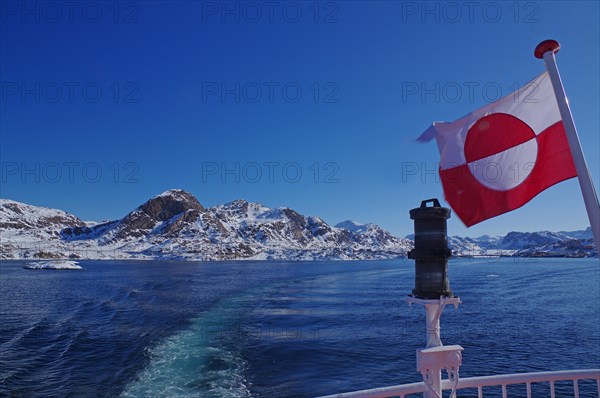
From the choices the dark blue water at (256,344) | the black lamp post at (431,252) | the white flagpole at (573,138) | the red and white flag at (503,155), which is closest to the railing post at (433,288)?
the black lamp post at (431,252)

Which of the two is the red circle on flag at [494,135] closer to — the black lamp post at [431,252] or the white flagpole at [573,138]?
the white flagpole at [573,138]

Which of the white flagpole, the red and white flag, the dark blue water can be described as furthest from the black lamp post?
the dark blue water

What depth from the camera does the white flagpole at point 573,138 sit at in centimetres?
406

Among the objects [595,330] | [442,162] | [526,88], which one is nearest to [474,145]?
[442,162]

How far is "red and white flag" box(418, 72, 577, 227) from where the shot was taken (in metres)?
5.26

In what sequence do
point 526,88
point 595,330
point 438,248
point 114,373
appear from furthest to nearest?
point 595,330
point 114,373
point 526,88
point 438,248

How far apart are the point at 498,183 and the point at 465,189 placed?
41 cm

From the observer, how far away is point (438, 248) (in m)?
4.76

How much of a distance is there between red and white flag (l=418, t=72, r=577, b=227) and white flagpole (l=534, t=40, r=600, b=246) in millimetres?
623

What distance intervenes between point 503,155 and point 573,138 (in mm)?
1127

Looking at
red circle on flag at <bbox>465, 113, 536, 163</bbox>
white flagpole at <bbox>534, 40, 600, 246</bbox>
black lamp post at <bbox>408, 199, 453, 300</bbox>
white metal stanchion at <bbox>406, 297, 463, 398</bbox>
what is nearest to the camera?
white flagpole at <bbox>534, 40, 600, 246</bbox>

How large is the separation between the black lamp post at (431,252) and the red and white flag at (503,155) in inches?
25.0

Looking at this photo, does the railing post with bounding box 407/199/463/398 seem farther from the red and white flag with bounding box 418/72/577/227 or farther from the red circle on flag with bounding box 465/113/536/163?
the red circle on flag with bounding box 465/113/536/163

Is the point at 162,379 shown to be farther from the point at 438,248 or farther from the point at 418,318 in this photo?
the point at 418,318
